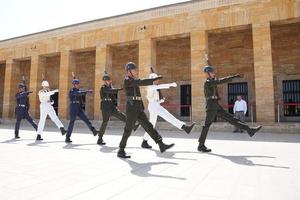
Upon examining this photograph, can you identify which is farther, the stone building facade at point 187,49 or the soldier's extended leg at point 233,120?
the stone building facade at point 187,49

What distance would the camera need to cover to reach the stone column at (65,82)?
17125 mm

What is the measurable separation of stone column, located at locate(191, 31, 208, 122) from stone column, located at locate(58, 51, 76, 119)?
816cm

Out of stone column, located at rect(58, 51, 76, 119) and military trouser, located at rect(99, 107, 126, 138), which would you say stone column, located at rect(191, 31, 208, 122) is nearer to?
military trouser, located at rect(99, 107, 126, 138)

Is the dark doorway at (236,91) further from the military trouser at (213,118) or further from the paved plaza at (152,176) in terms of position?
the paved plaza at (152,176)

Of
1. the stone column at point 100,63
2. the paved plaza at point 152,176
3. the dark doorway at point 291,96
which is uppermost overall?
the stone column at point 100,63

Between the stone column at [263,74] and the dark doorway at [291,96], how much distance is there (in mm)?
3296

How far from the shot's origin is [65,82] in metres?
17.4

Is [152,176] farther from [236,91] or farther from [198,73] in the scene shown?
[236,91]

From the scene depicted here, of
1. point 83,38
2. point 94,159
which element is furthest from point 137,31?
point 94,159

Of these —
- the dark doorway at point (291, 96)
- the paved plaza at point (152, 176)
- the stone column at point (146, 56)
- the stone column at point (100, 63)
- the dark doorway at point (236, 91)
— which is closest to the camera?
the paved plaza at point (152, 176)

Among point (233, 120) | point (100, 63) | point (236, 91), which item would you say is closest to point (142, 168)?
point (233, 120)

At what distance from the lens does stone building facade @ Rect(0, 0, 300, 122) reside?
12477 mm

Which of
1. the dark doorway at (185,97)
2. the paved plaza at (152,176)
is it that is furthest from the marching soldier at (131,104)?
the dark doorway at (185,97)

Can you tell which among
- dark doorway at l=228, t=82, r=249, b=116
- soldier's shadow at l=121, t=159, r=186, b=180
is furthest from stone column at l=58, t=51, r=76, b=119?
soldier's shadow at l=121, t=159, r=186, b=180
